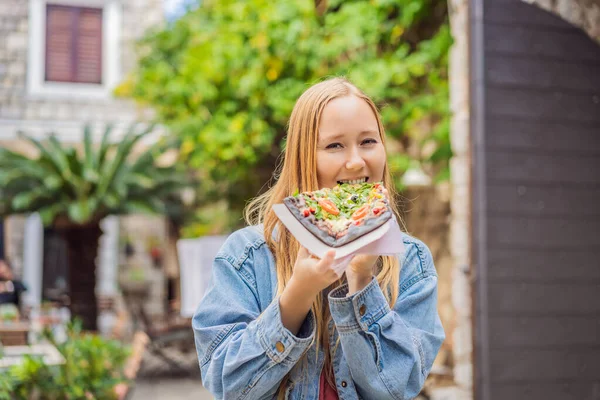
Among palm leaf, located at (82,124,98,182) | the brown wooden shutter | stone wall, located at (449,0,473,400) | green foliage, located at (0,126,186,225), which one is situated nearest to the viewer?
stone wall, located at (449,0,473,400)

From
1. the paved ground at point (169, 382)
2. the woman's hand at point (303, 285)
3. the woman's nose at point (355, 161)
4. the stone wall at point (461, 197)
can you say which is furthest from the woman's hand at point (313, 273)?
the paved ground at point (169, 382)

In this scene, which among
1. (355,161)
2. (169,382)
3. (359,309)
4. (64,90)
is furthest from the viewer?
(64,90)

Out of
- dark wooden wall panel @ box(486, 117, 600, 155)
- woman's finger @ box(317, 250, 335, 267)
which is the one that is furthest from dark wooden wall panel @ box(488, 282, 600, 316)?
woman's finger @ box(317, 250, 335, 267)

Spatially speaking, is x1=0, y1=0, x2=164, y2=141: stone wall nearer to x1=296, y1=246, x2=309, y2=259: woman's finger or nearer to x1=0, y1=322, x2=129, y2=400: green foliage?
x1=0, y1=322, x2=129, y2=400: green foliage

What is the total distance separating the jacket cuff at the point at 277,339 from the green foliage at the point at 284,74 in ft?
16.6

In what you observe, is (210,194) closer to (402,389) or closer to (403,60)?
(403,60)

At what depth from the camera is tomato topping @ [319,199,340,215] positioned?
1.50 meters

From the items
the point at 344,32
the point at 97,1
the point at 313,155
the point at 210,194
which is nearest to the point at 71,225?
the point at 210,194

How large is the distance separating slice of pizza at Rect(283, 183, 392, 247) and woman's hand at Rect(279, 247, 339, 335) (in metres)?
0.05

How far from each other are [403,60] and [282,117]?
182 centimetres

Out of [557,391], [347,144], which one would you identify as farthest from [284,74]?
[347,144]

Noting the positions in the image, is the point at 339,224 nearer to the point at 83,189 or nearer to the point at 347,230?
the point at 347,230

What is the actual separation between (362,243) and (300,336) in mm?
267

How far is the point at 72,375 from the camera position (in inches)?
185
